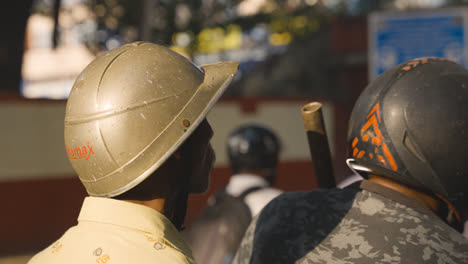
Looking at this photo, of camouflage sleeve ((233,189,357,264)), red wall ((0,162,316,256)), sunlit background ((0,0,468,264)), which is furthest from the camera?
red wall ((0,162,316,256))

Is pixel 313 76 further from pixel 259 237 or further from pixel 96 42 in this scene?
pixel 259 237

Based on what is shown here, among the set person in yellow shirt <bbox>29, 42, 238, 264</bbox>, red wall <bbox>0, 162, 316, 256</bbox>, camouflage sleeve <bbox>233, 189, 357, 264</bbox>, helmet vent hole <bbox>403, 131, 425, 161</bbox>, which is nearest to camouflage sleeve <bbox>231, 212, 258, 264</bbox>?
camouflage sleeve <bbox>233, 189, 357, 264</bbox>

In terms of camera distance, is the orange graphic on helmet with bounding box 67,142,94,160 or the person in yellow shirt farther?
the orange graphic on helmet with bounding box 67,142,94,160

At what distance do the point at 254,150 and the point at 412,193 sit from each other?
240 centimetres

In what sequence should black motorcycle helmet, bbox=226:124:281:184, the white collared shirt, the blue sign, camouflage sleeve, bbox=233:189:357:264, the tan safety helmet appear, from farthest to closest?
the blue sign → black motorcycle helmet, bbox=226:124:281:184 → the white collared shirt → camouflage sleeve, bbox=233:189:357:264 → the tan safety helmet

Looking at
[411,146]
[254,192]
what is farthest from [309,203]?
→ [254,192]

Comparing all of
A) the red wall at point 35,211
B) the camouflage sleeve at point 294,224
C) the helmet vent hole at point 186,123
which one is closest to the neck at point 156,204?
the helmet vent hole at point 186,123

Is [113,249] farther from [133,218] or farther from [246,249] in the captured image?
[246,249]

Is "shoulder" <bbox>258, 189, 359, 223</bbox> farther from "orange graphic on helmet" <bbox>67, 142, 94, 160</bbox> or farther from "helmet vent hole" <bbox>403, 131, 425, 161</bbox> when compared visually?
"orange graphic on helmet" <bbox>67, 142, 94, 160</bbox>

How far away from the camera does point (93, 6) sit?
53.8 ft

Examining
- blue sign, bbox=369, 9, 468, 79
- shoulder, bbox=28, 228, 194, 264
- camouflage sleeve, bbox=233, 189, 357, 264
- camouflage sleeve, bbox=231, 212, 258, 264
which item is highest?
shoulder, bbox=28, 228, 194, 264

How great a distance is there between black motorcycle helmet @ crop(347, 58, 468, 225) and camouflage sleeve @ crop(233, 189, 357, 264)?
0.21m

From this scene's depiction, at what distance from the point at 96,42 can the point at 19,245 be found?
8.86 metres

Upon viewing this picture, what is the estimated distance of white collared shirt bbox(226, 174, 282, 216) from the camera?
3703 mm
